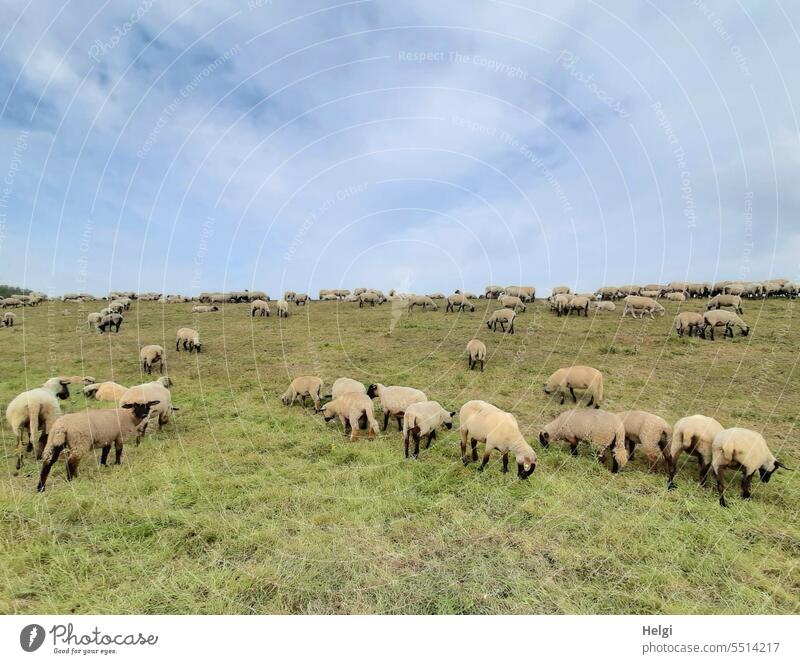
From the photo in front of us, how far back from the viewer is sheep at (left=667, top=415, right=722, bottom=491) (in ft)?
30.2

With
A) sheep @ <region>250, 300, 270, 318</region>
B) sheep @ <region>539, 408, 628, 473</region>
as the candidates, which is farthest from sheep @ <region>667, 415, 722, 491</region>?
sheep @ <region>250, 300, 270, 318</region>

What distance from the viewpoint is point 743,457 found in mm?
8344

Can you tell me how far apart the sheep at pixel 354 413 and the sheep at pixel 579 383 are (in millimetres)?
7957

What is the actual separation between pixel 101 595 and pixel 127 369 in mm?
20129

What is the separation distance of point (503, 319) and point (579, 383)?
14.3m

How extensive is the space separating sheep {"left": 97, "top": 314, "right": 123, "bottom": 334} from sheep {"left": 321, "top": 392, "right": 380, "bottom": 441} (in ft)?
101

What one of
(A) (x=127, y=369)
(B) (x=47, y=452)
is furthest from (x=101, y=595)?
(A) (x=127, y=369)

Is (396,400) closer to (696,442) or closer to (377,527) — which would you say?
(377,527)

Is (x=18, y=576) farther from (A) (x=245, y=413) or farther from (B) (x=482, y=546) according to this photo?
(A) (x=245, y=413)

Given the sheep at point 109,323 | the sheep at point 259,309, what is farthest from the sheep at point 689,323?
the sheep at point 109,323

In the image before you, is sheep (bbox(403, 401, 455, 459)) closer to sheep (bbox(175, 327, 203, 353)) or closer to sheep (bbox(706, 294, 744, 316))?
sheep (bbox(175, 327, 203, 353))

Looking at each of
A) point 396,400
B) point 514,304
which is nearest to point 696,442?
point 396,400

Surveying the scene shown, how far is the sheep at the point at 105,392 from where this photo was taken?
15734mm

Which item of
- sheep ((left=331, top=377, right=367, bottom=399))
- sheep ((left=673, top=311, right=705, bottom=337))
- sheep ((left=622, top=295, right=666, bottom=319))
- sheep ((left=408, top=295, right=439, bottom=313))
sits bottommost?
sheep ((left=331, top=377, right=367, bottom=399))
